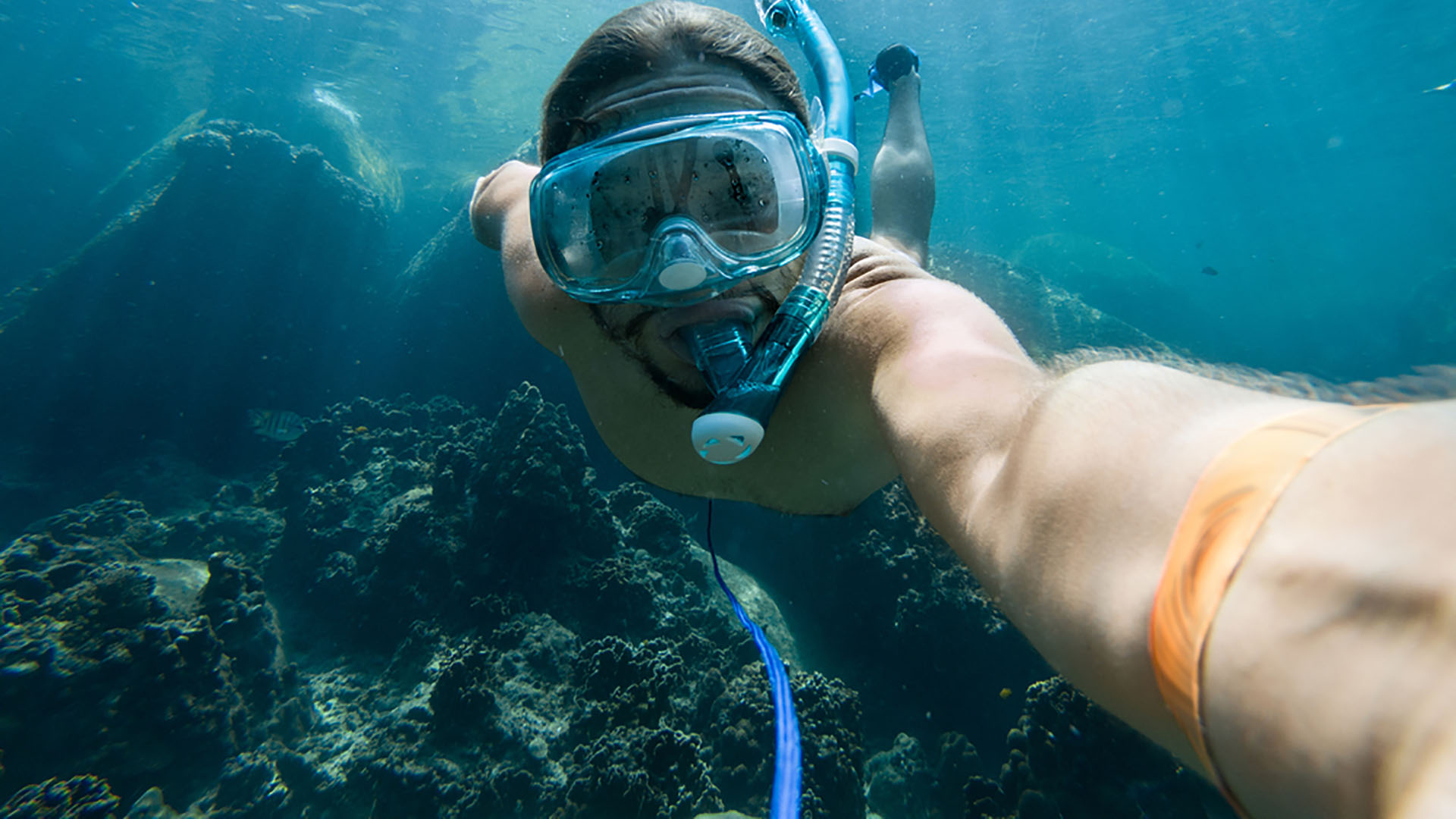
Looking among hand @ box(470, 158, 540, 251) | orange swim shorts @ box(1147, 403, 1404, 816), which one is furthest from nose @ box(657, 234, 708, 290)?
hand @ box(470, 158, 540, 251)

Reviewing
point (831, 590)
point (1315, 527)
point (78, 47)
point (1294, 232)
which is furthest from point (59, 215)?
point (1294, 232)

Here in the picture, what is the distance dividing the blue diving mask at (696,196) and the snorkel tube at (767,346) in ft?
0.38

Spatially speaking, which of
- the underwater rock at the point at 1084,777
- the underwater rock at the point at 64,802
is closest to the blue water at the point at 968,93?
the underwater rock at the point at 1084,777

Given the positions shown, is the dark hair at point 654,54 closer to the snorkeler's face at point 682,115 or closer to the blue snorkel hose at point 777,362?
the snorkeler's face at point 682,115

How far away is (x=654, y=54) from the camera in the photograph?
221cm

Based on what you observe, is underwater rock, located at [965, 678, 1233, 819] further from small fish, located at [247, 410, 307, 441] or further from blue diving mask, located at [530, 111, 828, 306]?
small fish, located at [247, 410, 307, 441]

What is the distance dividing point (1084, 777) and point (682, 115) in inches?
222

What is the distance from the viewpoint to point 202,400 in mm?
13477

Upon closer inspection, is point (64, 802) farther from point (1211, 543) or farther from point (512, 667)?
point (1211, 543)

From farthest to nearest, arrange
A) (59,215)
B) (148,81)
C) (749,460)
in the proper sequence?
(148,81), (59,215), (749,460)

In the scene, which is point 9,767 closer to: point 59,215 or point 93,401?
point 93,401

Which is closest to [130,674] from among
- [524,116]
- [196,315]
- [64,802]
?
[64,802]

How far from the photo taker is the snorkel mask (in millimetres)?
1950

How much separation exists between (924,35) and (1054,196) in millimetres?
49836
